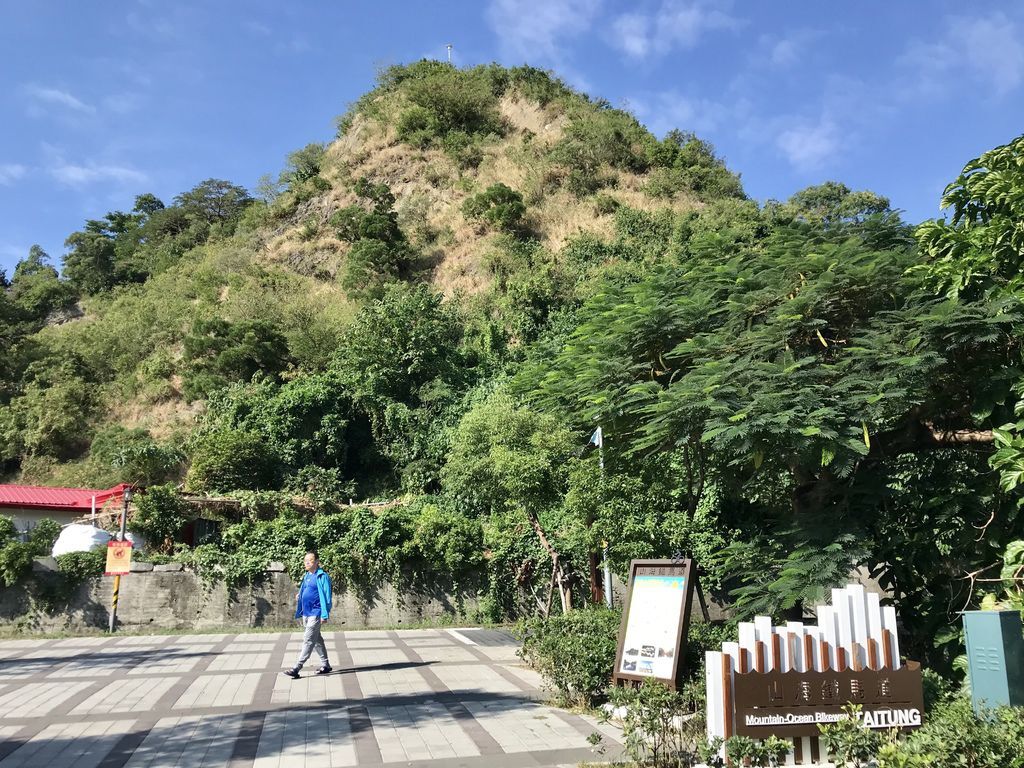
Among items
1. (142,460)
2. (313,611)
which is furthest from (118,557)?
(142,460)

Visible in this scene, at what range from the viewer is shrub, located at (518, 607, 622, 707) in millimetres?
7367

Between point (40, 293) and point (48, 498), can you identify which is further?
point (40, 293)

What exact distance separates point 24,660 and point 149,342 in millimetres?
28187

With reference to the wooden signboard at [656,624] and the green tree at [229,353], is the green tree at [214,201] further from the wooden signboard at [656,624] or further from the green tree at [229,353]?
the wooden signboard at [656,624]

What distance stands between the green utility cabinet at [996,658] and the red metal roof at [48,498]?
824 inches

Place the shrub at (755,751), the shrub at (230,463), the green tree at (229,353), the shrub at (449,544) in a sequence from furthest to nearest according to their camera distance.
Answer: the green tree at (229,353) → the shrub at (230,463) → the shrub at (449,544) → the shrub at (755,751)

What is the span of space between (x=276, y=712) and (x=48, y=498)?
19.8m

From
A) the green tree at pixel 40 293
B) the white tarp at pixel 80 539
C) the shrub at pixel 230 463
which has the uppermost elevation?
the green tree at pixel 40 293

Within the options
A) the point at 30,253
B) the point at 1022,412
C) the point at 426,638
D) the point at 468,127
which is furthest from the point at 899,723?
the point at 30,253

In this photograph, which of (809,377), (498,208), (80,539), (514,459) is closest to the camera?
(809,377)

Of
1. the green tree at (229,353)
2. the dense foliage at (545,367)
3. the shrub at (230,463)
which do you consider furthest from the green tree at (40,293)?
the shrub at (230,463)

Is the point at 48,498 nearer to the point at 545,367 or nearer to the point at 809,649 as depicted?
the point at 545,367

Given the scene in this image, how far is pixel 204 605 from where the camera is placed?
1600 centimetres

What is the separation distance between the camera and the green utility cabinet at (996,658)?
504cm
